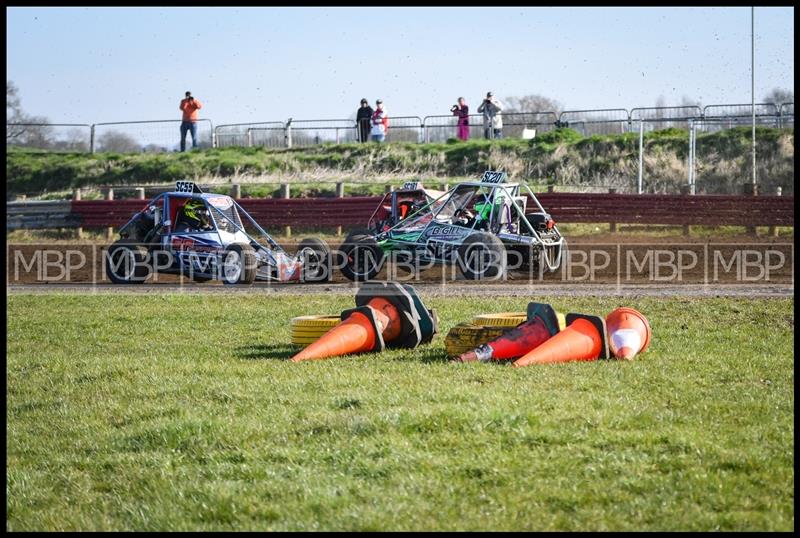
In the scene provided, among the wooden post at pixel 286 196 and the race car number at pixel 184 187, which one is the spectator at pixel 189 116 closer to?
the wooden post at pixel 286 196

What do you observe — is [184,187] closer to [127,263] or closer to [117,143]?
[127,263]

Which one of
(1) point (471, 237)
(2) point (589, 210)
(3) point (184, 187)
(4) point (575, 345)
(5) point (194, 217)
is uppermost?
(3) point (184, 187)

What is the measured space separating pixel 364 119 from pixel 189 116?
18.8 feet

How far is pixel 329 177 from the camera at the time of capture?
31922 millimetres

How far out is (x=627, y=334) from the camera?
8.62 meters

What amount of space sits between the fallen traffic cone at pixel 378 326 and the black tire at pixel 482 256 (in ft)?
18.9

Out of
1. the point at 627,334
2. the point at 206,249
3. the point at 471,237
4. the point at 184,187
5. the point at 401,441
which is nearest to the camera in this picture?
the point at 401,441

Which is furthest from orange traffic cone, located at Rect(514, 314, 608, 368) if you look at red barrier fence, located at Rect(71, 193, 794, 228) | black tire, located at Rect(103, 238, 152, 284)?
red barrier fence, located at Rect(71, 193, 794, 228)

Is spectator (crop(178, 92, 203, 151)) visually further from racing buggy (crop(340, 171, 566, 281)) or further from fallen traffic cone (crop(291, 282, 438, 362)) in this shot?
fallen traffic cone (crop(291, 282, 438, 362))

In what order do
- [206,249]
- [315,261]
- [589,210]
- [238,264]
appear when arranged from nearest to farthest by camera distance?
[238,264]
[206,249]
[315,261]
[589,210]

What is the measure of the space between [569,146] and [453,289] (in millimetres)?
19467

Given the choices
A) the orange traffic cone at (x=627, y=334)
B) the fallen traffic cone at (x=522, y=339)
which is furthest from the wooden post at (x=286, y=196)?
the fallen traffic cone at (x=522, y=339)

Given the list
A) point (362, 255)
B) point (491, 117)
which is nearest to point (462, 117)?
point (491, 117)

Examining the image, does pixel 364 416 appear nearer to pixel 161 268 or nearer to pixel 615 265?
pixel 161 268
